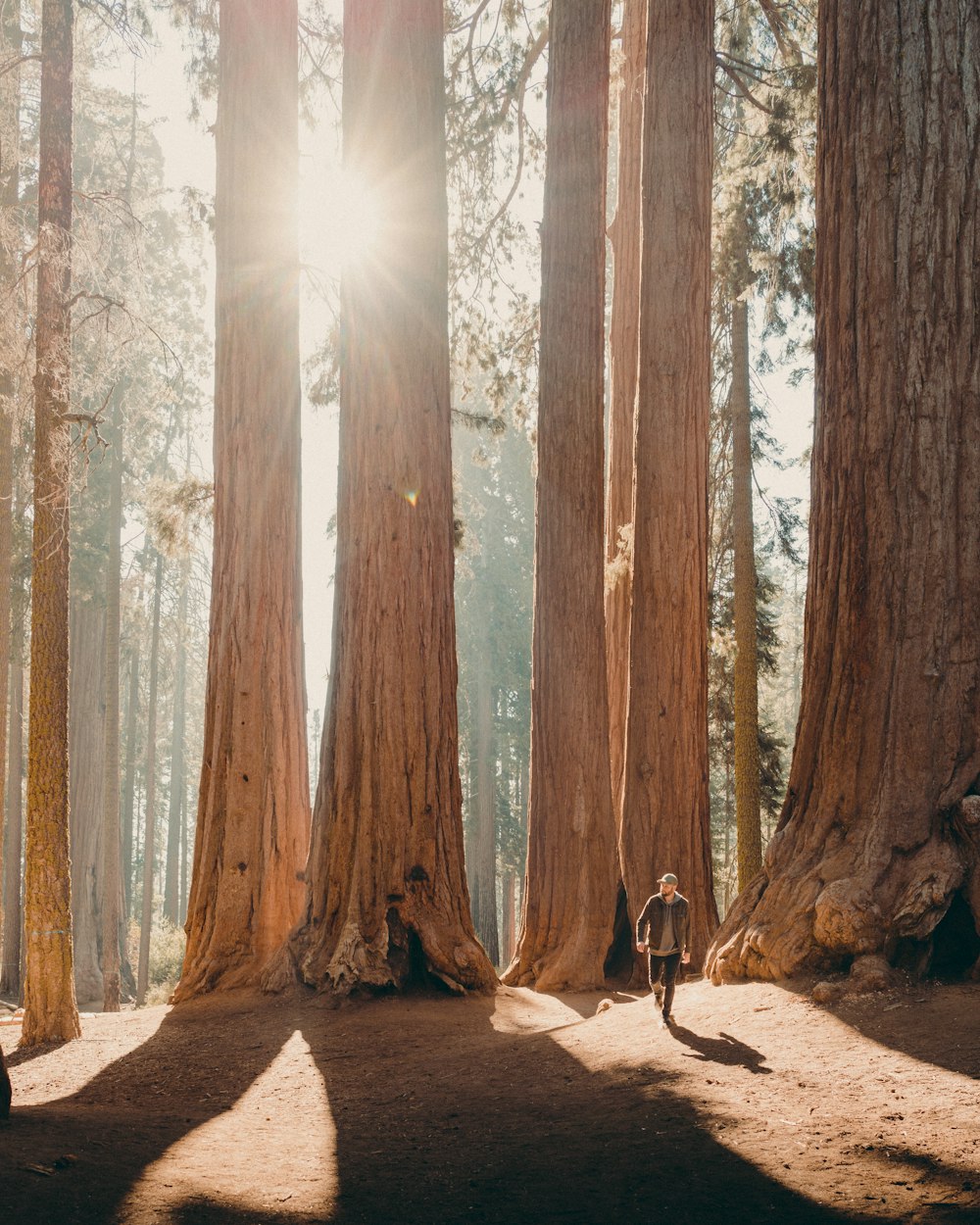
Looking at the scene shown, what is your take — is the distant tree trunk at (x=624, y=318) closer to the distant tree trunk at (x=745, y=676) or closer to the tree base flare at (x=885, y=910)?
the distant tree trunk at (x=745, y=676)

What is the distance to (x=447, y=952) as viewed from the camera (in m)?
8.48

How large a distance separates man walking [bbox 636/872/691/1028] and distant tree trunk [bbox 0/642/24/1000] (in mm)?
17011

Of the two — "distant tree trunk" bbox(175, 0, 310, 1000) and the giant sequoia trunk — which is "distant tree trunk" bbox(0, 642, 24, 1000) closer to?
"distant tree trunk" bbox(175, 0, 310, 1000)

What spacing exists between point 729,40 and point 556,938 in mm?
12983

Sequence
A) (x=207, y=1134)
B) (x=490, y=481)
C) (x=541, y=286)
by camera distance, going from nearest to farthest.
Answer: (x=207, y=1134) < (x=541, y=286) < (x=490, y=481)

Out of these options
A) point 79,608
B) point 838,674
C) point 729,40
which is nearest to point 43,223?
point 838,674

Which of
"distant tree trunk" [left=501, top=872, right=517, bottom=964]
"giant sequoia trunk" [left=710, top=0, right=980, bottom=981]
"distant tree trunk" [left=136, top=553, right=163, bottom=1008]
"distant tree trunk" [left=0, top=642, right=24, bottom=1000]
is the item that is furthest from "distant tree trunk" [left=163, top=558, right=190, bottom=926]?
"giant sequoia trunk" [left=710, top=0, right=980, bottom=981]

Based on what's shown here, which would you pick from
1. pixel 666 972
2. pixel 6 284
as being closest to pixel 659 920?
pixel 666 972

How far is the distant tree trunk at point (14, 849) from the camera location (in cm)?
2059

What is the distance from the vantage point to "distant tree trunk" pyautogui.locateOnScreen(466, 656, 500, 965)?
30.4 metres

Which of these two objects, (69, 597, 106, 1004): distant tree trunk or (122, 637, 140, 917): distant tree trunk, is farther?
(122, 637, 140, 917): distant tree trunk

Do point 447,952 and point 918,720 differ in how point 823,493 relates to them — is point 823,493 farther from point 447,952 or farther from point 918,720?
point 447,952

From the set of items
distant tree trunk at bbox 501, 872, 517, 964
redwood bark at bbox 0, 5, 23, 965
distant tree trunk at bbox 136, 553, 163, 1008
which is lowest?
distant tree trunk at bbox 501, 872, 517, 964

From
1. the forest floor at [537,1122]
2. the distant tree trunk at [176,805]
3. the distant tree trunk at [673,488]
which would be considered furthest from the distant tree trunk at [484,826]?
the forest floor at [537,1122]
